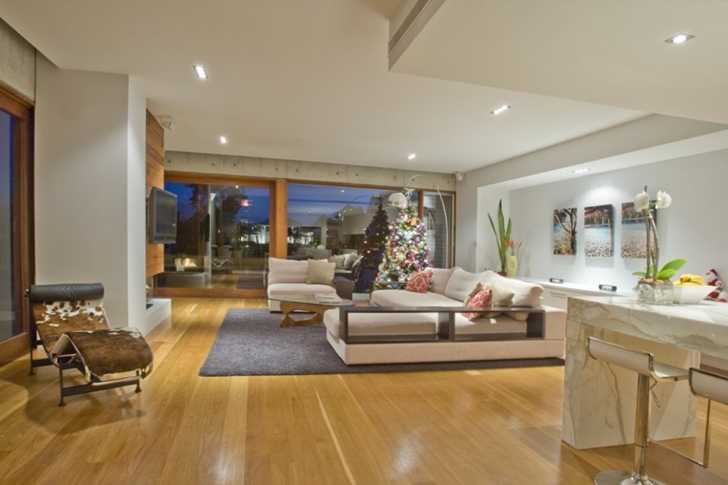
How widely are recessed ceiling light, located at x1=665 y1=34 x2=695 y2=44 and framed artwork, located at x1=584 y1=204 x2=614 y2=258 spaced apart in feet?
14.2

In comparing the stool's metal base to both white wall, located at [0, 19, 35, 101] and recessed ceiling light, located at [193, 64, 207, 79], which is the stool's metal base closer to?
recessed ceiling light, located at [193, 64, 207, 79]

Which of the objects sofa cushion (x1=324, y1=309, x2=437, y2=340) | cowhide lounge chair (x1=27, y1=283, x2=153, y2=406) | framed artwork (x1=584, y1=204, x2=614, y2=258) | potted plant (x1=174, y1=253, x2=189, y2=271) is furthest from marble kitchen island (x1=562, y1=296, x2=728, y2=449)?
A: potted plant (x1=174, y1=253, x2=189, y2=271)

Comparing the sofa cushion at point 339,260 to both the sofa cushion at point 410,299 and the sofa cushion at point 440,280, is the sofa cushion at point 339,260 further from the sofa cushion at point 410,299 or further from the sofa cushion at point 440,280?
the sofa cushion at point 440,280

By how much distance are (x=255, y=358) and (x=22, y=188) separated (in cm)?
290

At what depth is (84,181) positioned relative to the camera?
424cm

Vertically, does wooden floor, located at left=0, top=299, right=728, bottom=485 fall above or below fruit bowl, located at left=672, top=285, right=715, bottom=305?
below

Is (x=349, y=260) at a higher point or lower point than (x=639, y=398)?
higher

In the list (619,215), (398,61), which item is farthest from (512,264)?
(398,61)

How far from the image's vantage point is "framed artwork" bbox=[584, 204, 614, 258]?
6.37 meters

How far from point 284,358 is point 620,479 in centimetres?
300

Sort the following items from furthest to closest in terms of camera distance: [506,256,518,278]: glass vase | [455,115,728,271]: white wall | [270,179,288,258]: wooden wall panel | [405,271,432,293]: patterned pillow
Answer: [270,179,288,258]: wooden wall panel, [506,256,518,278]: glass vase, [405,271,432,293]: patterned pillow, [455,115,728,271]: white wall

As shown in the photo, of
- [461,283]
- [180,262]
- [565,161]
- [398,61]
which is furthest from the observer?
[180,262]

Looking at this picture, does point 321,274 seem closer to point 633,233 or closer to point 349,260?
point 349,260

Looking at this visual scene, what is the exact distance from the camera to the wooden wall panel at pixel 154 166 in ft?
17.6
